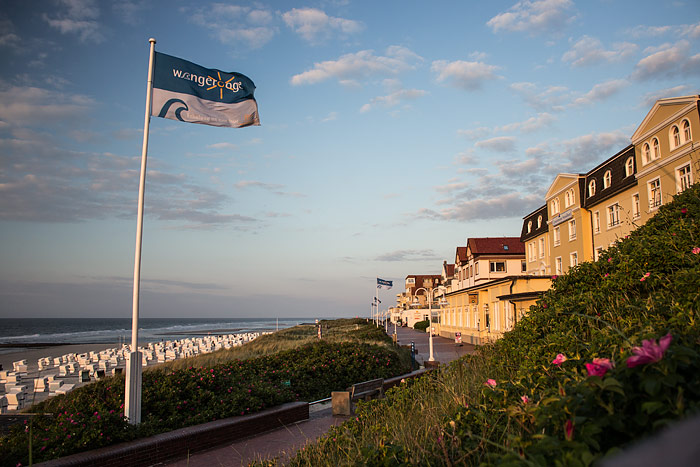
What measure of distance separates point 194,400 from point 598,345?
8.16m

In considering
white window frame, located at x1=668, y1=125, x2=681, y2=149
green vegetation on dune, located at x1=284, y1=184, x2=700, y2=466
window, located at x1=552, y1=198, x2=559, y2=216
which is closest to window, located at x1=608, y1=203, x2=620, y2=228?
white window frame, located at x1=668, y1=125, x2=681, y2=149

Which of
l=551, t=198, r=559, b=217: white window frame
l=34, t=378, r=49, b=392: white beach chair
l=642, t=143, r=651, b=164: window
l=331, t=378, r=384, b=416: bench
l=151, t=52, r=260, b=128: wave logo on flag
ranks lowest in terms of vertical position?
l=34, t=378, r=49, b=392: white beach chair

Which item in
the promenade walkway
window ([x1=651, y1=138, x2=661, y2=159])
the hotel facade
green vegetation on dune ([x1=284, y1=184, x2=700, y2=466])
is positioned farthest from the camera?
window ([x1=651, y1=138, x2=661, y2=159])

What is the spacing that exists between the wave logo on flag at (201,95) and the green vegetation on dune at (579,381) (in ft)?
22.7

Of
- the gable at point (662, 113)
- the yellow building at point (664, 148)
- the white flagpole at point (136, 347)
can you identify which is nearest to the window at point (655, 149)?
the yellow building at point (664, 148)

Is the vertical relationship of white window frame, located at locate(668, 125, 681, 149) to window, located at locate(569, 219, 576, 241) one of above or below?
above

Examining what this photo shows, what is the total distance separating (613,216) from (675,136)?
21.8 ft

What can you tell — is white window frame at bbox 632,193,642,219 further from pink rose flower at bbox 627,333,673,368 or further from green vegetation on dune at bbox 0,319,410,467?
pink rose flower at bbox 627,333,673,368

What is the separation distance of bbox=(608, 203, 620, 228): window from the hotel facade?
0.06 metres

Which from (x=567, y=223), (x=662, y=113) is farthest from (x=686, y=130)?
(x=567, y=223)

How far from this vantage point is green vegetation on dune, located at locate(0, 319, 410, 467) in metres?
7.24

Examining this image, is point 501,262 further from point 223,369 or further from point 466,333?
point 223,369

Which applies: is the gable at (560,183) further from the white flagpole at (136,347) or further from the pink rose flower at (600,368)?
the pink rose flower at (600,368)

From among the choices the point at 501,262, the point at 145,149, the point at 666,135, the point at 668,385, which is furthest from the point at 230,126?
the point at 501,262
